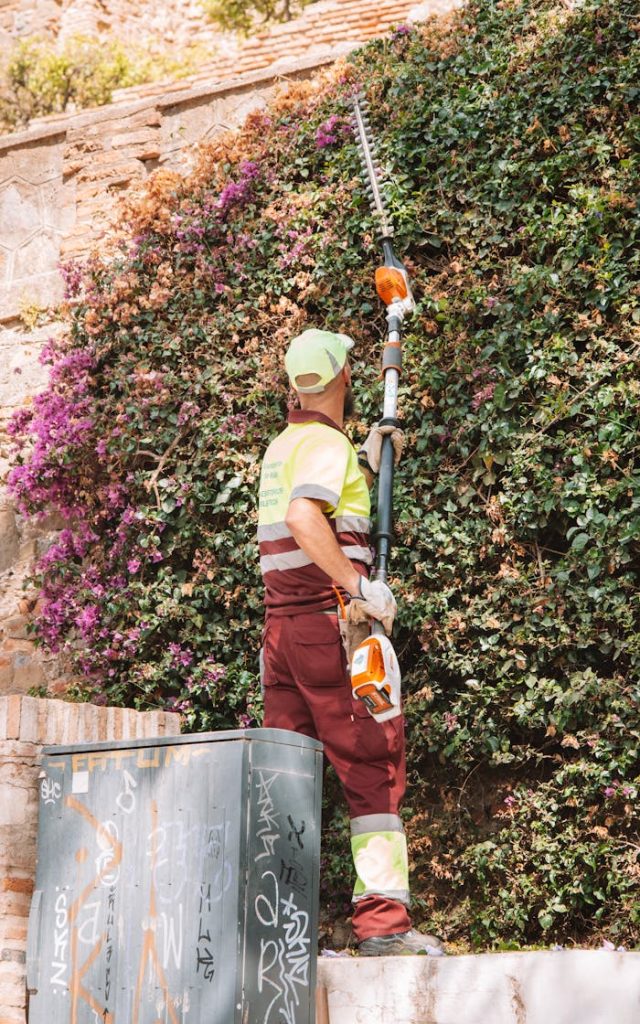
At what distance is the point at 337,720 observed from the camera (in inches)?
183

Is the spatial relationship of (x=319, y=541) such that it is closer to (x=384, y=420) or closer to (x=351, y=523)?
(x=351, y=523)

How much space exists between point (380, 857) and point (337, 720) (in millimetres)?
493

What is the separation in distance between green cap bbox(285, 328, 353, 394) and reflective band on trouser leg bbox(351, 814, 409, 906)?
157 centimetres

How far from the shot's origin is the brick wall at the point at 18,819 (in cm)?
406

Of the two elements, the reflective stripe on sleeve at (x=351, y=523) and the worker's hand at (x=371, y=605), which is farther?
the reflective stripe on sleeve at (x=351, y=523)

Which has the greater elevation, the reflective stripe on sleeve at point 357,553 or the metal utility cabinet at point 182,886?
the reflective stripe on sleeve at point 357,553

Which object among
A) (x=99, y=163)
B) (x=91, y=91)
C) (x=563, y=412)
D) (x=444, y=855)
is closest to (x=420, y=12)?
(x=99, y=163)

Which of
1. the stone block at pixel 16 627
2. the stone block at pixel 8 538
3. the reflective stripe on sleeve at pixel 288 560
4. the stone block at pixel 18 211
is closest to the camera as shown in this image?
the reflective stripe on sleeve at pixel 288 560

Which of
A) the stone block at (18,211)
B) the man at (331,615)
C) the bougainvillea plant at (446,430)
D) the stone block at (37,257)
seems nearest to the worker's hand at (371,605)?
the man at (331,615)

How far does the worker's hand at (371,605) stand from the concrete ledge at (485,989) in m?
1.13

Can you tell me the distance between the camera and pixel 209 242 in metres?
6.84


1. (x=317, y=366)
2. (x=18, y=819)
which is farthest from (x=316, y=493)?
(x=18, y=819)

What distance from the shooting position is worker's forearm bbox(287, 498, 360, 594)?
4.53 metres

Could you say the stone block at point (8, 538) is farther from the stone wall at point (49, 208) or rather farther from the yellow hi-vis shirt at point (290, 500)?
the yellow hi-vis shirt at point (290, 500)
